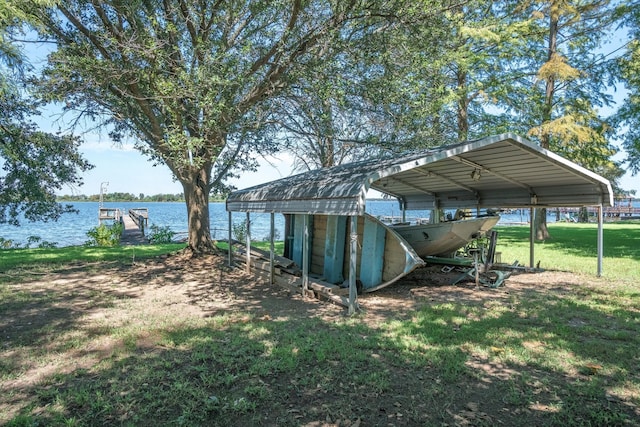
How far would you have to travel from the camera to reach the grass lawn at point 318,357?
3408mm

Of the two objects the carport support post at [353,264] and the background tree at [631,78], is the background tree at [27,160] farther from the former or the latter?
the background tree at [631,78]

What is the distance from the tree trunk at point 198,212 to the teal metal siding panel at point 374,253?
6522 mm

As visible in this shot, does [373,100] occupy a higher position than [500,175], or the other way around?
[373,100]

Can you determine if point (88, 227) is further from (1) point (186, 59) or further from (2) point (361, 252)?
(2) point (361, 252)

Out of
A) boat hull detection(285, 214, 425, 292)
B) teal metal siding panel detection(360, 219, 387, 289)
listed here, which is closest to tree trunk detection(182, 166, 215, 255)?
boat hull detection(285, 214, 425, 292)

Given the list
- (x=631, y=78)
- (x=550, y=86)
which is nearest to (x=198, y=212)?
(x=550, y=86)

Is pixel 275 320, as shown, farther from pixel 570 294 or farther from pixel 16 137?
pixel 16 137

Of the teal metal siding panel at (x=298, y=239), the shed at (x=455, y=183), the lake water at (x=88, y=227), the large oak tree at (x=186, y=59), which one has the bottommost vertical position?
the lake water at (x=88, y=227)

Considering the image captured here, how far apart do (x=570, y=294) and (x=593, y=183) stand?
2.72 metres

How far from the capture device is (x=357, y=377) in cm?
401

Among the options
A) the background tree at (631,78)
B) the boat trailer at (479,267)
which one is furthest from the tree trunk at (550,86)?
the boat trailer at (479,267)

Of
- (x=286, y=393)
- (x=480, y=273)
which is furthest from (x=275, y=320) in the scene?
(x=480, y=273)

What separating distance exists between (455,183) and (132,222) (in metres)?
28.9

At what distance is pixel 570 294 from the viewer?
7.85 meters
